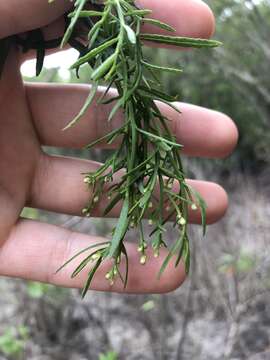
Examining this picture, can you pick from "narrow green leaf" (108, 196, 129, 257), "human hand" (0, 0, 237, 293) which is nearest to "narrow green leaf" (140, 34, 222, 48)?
"narrow green leaf" (108, 196, 129, 257)

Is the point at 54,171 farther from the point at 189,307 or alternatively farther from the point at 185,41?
the point at 189,307

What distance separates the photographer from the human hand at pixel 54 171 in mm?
1046

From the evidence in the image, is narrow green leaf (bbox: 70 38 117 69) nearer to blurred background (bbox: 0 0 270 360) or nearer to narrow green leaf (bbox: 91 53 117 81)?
narrow green leaf (bbox: 91 53 117 81)

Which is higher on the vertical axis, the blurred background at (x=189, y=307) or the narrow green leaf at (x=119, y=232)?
the narrow green leaf at (x=119, y=232)

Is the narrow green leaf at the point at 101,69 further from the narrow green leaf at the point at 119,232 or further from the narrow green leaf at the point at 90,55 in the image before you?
the narrow green leaf at the point at 119,232

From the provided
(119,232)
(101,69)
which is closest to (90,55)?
(101,69)

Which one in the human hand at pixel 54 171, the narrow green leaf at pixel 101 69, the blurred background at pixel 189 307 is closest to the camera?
the narrow green leaf at pixel 101 69

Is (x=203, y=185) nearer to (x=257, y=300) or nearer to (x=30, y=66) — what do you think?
(x=30, y=66)

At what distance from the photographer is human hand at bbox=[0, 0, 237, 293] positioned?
1046mm

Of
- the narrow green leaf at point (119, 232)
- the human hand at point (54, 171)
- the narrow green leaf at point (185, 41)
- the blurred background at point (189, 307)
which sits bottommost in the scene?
the blurred background at point (189, 307)

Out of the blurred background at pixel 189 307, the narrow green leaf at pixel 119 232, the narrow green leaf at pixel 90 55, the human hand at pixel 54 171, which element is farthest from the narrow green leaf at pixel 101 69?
the blurred background at pixel 189 307

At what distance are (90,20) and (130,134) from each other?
19 cm

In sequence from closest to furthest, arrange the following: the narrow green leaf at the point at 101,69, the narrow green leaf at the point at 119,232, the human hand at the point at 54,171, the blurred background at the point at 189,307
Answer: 1. the narrow green leaf at the point at 101,69
2. the narrow green leaf at the point at 119,232
3. the human hand at the point at 54,171
4. the blurred background at the point at 189,307

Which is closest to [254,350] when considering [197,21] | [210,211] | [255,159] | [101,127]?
[210,211]
